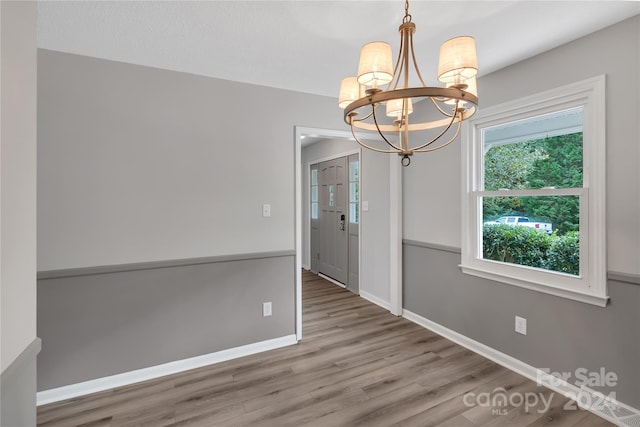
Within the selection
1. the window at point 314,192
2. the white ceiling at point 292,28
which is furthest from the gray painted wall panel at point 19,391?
the window at point 314,192

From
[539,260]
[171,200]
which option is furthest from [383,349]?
[171,200]

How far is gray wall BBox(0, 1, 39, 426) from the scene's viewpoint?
37.0 inches

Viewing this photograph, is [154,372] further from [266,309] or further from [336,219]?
[336,219]

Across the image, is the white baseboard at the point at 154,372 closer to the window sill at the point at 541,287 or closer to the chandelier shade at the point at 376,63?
the window sill at the point at 541,287

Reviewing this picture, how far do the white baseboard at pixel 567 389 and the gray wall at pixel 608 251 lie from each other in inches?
1.9

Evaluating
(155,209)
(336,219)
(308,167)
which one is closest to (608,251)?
(155,209)

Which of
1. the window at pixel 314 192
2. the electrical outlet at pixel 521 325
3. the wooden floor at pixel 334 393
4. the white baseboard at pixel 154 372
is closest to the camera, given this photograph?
the wooden floor at pixel 334 393

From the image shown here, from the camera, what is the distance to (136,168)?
7.73 ft

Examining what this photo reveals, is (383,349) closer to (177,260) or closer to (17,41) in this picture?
(177,260)

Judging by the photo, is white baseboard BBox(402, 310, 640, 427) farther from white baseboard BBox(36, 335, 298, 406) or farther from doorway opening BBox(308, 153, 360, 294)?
doorway opening BBox(308, 153, 360, 294)

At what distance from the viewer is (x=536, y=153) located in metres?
2.34

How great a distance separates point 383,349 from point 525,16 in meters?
2.64

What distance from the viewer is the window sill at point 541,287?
197cm

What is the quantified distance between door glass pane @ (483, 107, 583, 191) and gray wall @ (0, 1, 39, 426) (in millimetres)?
2931
